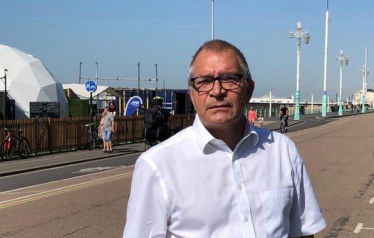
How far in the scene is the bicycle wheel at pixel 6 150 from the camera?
57.3ft

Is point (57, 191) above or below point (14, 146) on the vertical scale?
below

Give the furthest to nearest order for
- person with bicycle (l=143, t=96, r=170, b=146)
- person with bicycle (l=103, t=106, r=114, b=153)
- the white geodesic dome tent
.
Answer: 1. the white geodesic dome tent
2. person with bicycle (l=103, t=106, r=114, b=153)
3. person with bicycle (l=143, t=96, r=170, b=146)

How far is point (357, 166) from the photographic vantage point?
14297 millimetres

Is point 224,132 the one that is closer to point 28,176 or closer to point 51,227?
point 51,227

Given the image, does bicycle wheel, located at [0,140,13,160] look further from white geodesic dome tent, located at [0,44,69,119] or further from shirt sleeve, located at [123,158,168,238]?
shirt sleeve, located at [123,158,168,238]

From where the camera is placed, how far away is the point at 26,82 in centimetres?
3559

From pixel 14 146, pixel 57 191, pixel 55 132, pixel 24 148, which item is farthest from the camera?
pixel 55 132

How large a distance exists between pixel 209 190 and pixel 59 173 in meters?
12.9

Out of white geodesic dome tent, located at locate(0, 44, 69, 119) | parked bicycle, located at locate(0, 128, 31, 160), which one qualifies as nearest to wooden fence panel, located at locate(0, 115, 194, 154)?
parked bicycle, located at locate(0, 128, 31, 160)

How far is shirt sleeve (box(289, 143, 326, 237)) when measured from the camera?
227 centimetres

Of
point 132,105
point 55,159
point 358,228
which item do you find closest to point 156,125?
point 358,228

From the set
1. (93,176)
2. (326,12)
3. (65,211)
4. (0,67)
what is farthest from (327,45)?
(65,211)

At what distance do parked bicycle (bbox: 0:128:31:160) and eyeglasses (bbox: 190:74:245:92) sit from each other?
16550mm

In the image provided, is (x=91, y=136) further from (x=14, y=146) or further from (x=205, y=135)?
(x=205, y=135)
